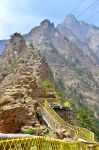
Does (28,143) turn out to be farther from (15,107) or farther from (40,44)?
Answer: (40,44)

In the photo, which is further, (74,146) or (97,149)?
(97,149)

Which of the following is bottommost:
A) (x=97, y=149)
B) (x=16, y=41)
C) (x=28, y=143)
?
(x=97, y=149)

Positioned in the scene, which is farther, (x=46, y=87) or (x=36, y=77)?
(x=36, y=77)

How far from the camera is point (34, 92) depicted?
41344 mm

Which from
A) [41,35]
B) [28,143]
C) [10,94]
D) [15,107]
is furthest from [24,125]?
[41,35]

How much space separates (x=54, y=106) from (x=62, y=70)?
110 metres

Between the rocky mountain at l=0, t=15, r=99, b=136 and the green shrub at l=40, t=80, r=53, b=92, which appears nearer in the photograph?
the rocky mountain at l=0, t=15, r=99, b=136

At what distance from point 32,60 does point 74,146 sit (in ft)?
210

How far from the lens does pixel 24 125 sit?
33344 mm

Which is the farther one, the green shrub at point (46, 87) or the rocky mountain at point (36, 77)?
the green shrub at point (46, 87)

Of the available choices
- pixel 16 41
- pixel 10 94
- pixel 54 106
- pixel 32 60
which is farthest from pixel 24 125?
pixel 16 41

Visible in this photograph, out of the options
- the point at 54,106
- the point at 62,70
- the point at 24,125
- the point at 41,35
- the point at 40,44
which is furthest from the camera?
the point at 41,35

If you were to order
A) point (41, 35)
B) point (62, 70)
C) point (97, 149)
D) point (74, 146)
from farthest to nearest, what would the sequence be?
1. point (41, 35)
2. point (62, 70)
3. point (97, 149)
4. point (74, 146)

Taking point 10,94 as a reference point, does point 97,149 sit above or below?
below
